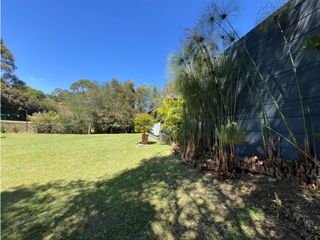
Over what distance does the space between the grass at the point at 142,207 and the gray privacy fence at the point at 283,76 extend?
0.88 meters

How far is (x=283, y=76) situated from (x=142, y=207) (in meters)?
2.86

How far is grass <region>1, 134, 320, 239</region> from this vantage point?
1.74 metres

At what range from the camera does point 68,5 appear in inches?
321

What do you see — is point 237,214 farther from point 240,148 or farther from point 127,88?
point 127,88

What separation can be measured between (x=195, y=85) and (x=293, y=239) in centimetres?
288

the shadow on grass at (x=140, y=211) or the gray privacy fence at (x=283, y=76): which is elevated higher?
the gray privacy fence at (x=283, y=76)

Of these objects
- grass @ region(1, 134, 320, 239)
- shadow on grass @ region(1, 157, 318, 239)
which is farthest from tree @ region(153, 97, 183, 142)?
shadow on grass @ region(1, 157, 318, 239)

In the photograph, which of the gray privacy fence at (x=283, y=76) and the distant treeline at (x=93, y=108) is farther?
the distant treeline at (x=93, y=108)

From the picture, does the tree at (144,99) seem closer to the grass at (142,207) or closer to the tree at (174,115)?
the tree at (174,115)

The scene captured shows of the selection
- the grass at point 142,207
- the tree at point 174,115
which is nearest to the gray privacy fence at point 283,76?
the grass at point 142,207

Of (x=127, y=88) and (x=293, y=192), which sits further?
(x=127, y=88)

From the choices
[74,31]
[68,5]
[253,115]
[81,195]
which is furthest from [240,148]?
[74,31]

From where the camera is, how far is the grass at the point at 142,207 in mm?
1744

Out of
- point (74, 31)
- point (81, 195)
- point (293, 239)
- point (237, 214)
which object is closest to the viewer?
point (293, 239)
